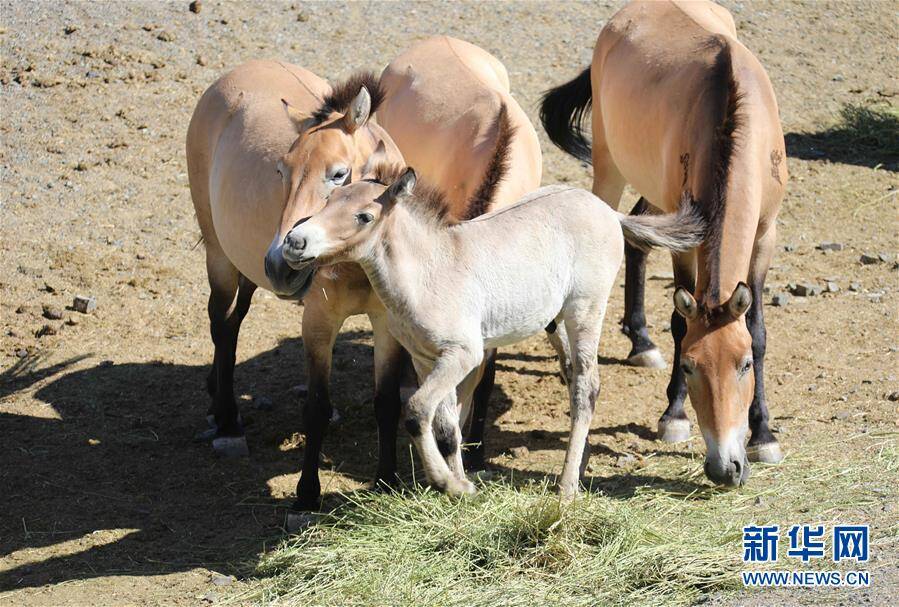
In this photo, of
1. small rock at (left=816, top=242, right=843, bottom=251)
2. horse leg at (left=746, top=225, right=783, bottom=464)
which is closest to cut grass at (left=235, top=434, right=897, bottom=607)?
horse leg at (left=746, top=225, right=783, bottom=464)

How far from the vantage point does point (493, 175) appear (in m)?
5.09

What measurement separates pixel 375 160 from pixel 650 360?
3.29 m

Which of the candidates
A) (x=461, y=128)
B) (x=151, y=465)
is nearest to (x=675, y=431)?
(x=461, y=128)

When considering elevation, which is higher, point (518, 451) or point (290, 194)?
point (290, 194)

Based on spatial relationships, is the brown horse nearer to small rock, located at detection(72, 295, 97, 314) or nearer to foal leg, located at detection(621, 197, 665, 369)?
small rock, located at detection(72, 295, 97, 314)

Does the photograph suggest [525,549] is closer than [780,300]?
Yes

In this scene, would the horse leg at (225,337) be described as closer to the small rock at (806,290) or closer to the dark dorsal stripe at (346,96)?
the dark dorsal stripe at (346,96)

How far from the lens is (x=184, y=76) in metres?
10.3

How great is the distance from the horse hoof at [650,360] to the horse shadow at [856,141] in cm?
427

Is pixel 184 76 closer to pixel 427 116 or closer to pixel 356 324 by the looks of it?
pixel 356 324

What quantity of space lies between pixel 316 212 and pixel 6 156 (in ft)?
19.6

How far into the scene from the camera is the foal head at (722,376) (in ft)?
15.4

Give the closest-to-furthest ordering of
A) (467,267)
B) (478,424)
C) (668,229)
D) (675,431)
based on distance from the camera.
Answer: (467,267) < (668,229) < (478,424) < (675,431)

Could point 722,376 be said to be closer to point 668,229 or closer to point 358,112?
point 668,229
